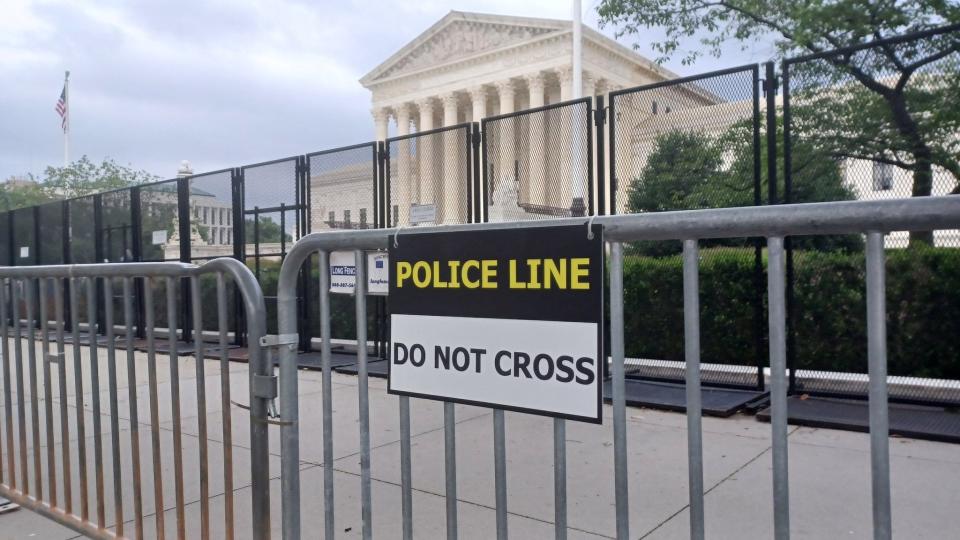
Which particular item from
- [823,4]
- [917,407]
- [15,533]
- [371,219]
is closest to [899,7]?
[823,4]

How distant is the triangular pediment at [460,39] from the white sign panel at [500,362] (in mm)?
55361

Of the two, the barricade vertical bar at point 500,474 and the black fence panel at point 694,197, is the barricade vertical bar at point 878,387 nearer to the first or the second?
the barricade vertical bar at point 500,474

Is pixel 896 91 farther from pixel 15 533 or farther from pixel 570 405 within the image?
pixel 15 533

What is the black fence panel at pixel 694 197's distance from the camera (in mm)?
7051

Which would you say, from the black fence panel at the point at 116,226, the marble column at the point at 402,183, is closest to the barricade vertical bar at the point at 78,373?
the marble column at the point at 402,183

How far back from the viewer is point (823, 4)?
11445 millimetres

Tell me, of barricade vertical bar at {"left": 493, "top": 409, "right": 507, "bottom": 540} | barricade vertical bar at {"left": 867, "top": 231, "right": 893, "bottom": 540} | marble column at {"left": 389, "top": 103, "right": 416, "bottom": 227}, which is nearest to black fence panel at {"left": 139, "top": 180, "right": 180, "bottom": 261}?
marble column at {"left": 389, "top": 103, "right": 416, "bottom": 227}

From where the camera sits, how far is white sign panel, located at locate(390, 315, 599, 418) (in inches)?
83.2

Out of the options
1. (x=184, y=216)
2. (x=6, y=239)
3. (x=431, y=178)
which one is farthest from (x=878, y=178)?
(x=6, y=239)

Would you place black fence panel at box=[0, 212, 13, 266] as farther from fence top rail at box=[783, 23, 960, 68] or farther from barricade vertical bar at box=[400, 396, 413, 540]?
barricade vertical bar at box=[400, 396, 413, 540]

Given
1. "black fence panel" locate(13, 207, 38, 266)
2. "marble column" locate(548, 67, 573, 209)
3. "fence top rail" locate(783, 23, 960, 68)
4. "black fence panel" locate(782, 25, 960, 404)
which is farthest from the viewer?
"black fence panel" locate(13, 207, 38, 266)

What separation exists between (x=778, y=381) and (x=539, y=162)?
21.9ft

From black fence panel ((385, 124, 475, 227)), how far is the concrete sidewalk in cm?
326

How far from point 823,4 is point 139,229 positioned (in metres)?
12.2
